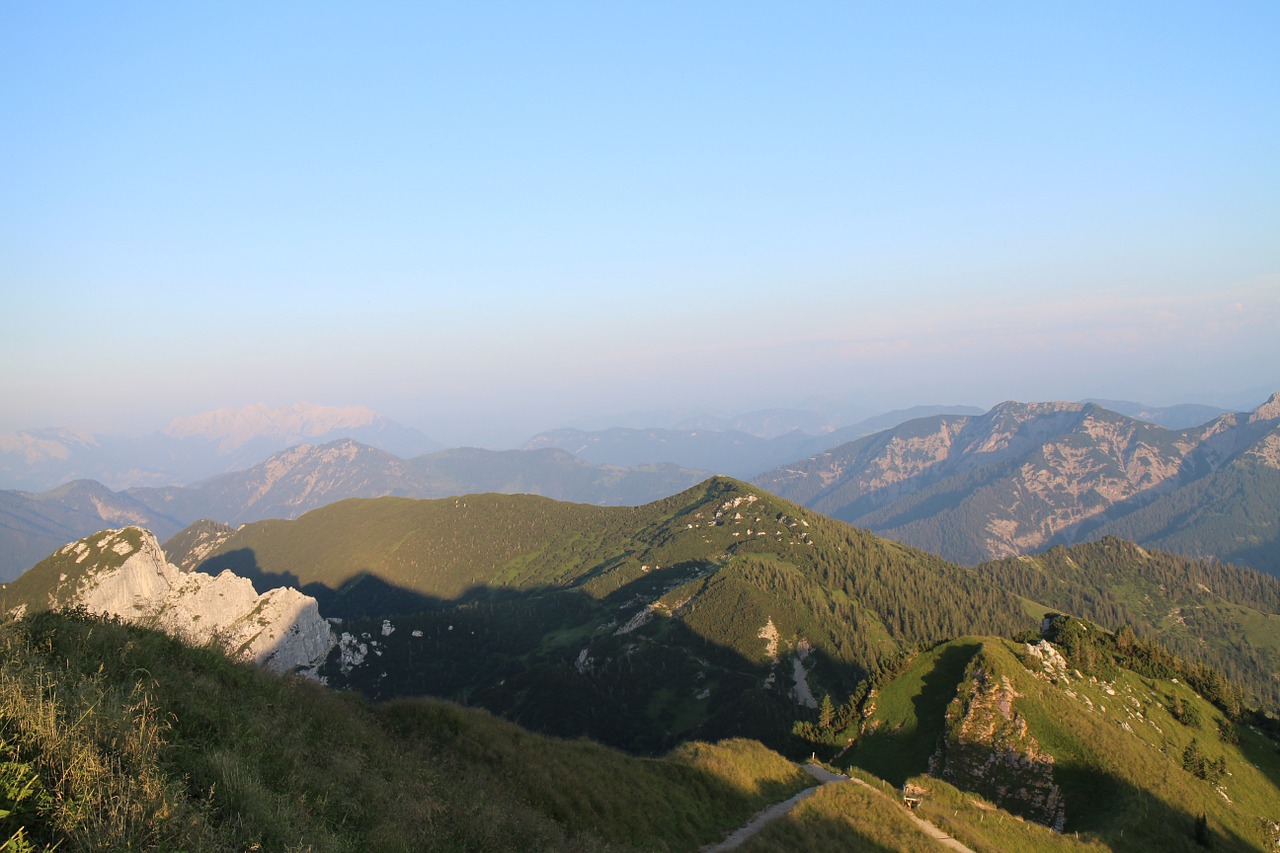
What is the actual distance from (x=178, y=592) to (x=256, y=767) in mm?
202839

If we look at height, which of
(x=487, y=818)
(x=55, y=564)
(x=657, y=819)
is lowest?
(x=55, y=564)

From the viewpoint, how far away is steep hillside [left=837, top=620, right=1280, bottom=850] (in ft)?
136

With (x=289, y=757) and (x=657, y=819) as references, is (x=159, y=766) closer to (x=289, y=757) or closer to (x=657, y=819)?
(x=289, y=757)

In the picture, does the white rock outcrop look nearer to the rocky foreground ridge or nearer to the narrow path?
the rocky foreground ridge

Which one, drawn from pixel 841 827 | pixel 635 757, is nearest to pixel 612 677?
pixel 635 757

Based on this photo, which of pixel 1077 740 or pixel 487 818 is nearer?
pixel 487 818

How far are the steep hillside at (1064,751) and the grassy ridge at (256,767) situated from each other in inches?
957

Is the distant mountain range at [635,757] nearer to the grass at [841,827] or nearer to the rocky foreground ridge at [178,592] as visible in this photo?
the grass at [841,827]

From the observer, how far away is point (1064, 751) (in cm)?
5019

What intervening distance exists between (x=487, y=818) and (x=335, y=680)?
624ft

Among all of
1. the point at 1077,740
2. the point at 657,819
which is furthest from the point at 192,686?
the point at 1077,740

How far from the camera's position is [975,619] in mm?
196625

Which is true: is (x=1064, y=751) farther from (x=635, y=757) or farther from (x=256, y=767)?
(x=256, y=767)

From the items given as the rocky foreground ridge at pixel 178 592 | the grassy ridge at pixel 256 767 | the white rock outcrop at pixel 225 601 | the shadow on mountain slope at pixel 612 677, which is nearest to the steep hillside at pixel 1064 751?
the grassy ridge at pixel 256 767
